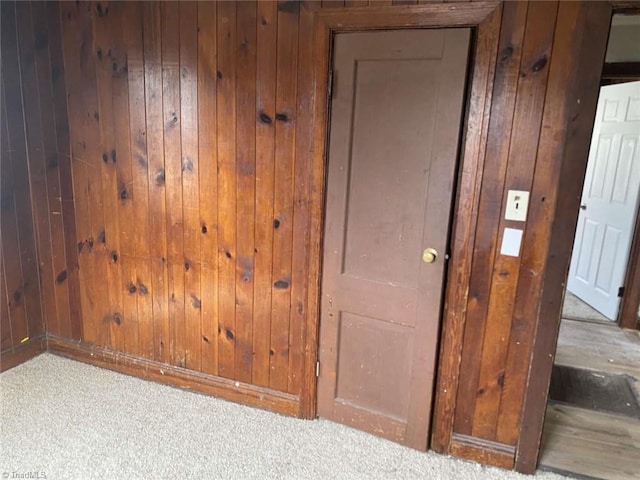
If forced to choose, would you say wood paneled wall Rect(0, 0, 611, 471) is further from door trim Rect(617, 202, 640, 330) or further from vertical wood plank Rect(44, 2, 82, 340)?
door trim Rect(617, 202, 640, 330)

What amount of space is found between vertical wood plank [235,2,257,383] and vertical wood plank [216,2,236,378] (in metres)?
0.03

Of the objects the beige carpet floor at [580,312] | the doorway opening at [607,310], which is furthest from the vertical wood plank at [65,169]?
the beige carpet floor at [580,312]

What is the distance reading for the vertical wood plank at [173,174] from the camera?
83.0 inches

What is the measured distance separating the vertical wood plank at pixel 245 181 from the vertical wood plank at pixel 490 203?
3.46ft

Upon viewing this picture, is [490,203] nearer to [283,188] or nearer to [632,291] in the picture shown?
[283,188]

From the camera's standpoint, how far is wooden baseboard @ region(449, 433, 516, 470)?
1.95m

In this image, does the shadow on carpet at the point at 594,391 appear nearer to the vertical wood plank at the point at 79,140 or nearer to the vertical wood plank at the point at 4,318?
the vertical wood plank at the point at 79,140

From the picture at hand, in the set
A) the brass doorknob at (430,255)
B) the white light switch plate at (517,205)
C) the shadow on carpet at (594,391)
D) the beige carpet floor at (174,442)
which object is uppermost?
the white light switch plate at (517,205)

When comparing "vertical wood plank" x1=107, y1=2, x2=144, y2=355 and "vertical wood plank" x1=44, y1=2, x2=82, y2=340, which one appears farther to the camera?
"vertical wood plank" x1=44, y1=2, x2=82, y2=340

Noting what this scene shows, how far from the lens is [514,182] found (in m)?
1.73

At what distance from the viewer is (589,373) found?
2.77 m

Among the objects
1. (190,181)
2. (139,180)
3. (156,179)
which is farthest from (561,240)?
(139,180)

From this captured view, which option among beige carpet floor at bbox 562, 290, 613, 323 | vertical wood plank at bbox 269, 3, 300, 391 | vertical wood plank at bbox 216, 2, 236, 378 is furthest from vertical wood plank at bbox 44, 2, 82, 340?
beige carpet floor at bbox 562, 290, 613, 323

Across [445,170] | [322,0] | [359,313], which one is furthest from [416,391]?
[322,0]
